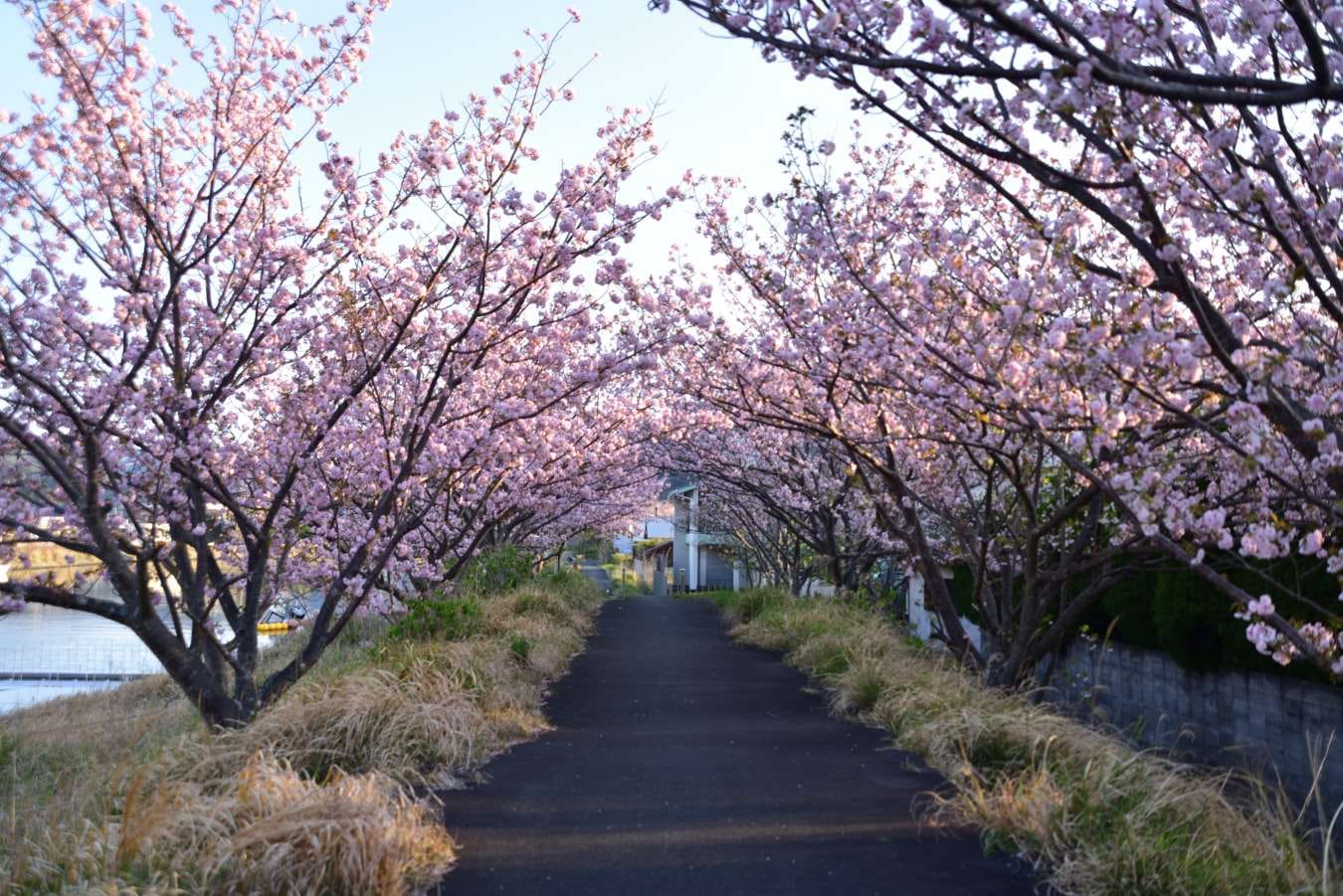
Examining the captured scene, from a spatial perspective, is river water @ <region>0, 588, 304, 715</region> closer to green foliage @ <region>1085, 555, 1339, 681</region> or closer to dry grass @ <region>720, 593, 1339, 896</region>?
dry grass @ <region>720, 593, 1339, 896</region>

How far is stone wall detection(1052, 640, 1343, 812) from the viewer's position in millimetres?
8831

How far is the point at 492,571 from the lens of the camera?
1891 cm

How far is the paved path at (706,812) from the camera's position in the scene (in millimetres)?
5094

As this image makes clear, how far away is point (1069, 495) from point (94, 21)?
28.2ft

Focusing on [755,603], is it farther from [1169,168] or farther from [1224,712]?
[1169,168]

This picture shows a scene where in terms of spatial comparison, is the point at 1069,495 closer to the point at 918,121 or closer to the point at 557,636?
the point at 918,121

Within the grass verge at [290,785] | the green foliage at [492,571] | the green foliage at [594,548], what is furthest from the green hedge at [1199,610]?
the green foliage at [594,548]

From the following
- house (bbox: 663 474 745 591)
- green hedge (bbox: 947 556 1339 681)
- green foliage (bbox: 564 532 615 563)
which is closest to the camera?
green hedge (bbox: 947 556 1339 681)

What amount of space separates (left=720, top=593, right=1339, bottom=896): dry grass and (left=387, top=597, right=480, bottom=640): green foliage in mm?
4773

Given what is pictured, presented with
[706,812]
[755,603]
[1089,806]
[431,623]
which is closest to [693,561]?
[755,603]

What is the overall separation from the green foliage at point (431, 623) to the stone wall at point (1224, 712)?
19.9 ft

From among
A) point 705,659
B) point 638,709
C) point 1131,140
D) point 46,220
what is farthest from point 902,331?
point 705,659

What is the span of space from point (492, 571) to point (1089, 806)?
1442 centimetres

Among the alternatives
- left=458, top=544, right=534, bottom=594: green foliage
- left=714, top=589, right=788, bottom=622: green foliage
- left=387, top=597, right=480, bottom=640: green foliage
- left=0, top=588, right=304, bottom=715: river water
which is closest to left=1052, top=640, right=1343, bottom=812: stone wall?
left=387, top=597, right=480, bottom=640: green foliage
